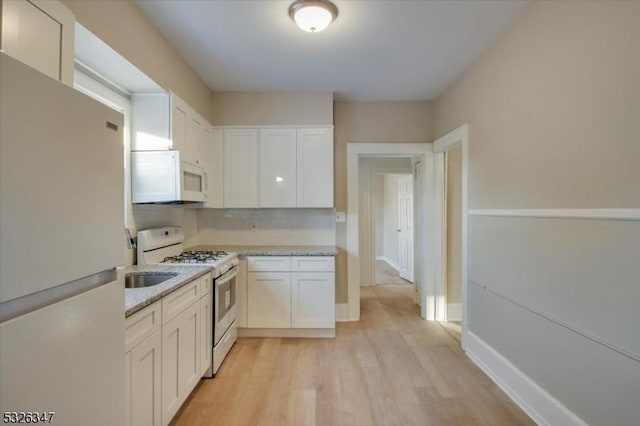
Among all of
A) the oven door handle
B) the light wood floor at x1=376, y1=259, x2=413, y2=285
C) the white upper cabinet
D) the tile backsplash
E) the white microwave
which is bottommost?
the light wood floor at x1=376, y1=259, x2=413, y2=285

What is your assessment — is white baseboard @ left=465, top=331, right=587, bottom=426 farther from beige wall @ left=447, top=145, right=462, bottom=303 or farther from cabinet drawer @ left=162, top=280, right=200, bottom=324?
cabinet drawer @ left=162, top=280, right=200, bottom=324

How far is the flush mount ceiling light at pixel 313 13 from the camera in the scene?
191 centimetres

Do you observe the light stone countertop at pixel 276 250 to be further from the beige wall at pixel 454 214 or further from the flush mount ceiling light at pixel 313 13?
the flush mount ceiling light at pixel 313 13

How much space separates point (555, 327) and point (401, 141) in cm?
260

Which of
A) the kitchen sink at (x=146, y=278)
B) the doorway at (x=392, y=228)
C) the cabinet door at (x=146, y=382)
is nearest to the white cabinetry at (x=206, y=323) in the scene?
the kitchen sink at (x=146, y=278)

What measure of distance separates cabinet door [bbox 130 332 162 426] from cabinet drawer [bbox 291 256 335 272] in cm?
163

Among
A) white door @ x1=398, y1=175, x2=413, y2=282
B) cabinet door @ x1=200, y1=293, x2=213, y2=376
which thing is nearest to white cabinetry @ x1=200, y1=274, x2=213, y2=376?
cabinet door @ x1=200, y1=293, x2=213, y2=376

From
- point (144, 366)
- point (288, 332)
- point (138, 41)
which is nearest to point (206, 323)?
point (144, 366)

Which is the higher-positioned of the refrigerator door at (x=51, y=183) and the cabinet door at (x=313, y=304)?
the refrigerator door at (x=51, y=183)

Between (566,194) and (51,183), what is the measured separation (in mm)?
2300

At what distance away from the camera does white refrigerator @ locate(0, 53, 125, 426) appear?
2.10 ft

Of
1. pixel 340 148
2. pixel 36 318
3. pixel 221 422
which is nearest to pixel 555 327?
pixel 221 422

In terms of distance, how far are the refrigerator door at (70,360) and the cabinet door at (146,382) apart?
491mm

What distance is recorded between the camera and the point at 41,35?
48.4 inches
